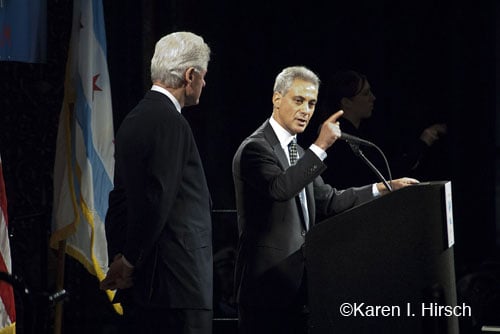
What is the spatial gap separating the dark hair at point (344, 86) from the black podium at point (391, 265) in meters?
1.77

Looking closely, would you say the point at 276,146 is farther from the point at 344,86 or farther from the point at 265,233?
the point at 344,86

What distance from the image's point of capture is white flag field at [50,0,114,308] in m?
5.04

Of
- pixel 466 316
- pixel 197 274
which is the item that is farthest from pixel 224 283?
pixel 197 274

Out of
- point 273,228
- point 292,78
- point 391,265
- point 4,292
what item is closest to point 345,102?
point 292,78

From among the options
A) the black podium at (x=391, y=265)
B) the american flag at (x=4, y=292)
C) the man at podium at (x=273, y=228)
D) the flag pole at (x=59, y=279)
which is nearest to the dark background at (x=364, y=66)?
the flag pole at (x=59, y=279)

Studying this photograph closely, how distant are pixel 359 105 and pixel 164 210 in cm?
213

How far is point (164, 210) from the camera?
10.4ft

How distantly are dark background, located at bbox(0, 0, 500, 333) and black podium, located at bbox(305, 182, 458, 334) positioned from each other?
2.94m

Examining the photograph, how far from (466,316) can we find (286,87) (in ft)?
4.11

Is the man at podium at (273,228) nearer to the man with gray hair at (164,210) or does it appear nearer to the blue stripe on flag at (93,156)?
the man with gray hair at (164,210)

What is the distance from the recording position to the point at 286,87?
157 inches

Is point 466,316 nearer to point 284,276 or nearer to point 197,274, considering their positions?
point 284,276

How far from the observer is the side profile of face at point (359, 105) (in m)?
5.06

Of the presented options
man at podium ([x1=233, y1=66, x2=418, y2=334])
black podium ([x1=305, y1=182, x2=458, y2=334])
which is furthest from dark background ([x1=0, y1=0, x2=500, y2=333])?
black podium ([x1=305, y1=182, x2=458, y2=334])
